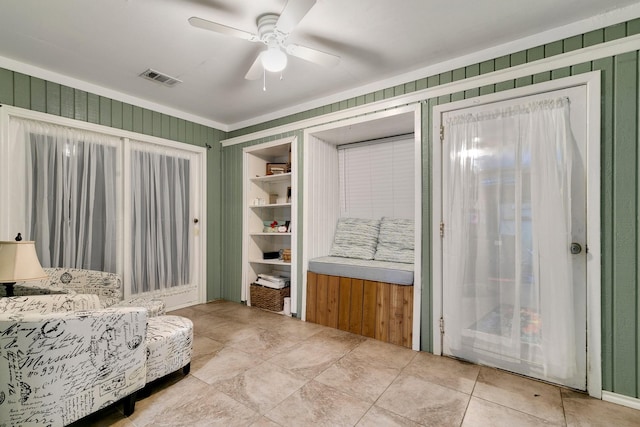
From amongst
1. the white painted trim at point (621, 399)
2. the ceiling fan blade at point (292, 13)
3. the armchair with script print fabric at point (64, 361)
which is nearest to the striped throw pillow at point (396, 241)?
the white painted trim at point (621, 399)

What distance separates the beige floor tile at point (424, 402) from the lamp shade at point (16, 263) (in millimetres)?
2529

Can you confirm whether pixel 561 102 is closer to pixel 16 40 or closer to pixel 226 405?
pixel 226 405

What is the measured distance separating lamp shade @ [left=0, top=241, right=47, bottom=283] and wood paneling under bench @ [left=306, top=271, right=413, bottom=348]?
2.43 m

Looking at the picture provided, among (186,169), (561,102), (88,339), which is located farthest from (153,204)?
(561,102)

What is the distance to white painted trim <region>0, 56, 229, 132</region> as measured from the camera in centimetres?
268

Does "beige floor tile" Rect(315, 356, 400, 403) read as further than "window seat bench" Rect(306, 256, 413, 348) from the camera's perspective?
No

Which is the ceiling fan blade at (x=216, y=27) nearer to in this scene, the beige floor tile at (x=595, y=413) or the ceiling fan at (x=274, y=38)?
the ceiling fan at (x=274, y=38)

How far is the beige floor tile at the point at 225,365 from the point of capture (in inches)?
89.8

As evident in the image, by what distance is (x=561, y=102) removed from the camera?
2.18m

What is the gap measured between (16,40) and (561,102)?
428cm

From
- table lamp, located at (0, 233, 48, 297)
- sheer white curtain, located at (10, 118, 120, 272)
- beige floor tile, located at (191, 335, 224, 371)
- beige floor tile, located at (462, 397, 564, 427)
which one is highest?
sheer white curtain, located at (10, 118, 120, 272)

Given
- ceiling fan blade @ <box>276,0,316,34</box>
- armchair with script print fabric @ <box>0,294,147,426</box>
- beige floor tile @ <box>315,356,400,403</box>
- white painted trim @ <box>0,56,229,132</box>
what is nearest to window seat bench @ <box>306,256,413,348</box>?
beige floor tile @ <box>315,356,400,403</box>

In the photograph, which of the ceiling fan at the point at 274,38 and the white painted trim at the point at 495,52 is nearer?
the ceiling fan at the point at 274,38

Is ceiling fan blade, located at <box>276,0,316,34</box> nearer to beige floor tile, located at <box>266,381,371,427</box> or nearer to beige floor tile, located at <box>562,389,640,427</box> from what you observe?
beige floor tile, located at <box>266,381,371,427</box>
